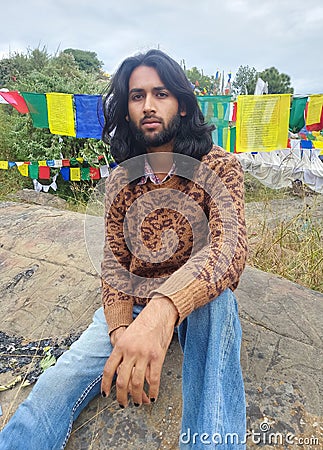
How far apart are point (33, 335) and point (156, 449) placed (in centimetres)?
123

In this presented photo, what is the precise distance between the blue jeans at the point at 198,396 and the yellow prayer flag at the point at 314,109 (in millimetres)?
4764

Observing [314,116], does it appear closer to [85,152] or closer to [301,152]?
[301,152]

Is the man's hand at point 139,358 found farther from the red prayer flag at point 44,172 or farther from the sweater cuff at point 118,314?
the red prayer flag at point 44,172

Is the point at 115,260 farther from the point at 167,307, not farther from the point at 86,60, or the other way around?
the point at 86,60

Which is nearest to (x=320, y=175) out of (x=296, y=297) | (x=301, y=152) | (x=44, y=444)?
(x=301, y=152)

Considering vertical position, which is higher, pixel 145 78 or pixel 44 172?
pixel 145 78

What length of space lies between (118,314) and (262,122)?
4440 millimetres

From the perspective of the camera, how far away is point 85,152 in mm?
6777

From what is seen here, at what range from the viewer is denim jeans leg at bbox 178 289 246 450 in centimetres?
120

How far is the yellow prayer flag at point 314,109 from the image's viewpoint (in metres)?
5.12

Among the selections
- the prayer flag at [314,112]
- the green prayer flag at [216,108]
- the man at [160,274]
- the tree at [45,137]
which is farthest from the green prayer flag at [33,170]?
the man at [160,274]

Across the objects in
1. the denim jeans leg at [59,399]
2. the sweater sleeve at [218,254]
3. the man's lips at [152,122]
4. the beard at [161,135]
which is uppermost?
the man's lips at [152,122]

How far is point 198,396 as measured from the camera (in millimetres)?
1275

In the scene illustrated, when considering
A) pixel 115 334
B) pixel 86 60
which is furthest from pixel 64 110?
pixel 86 60
